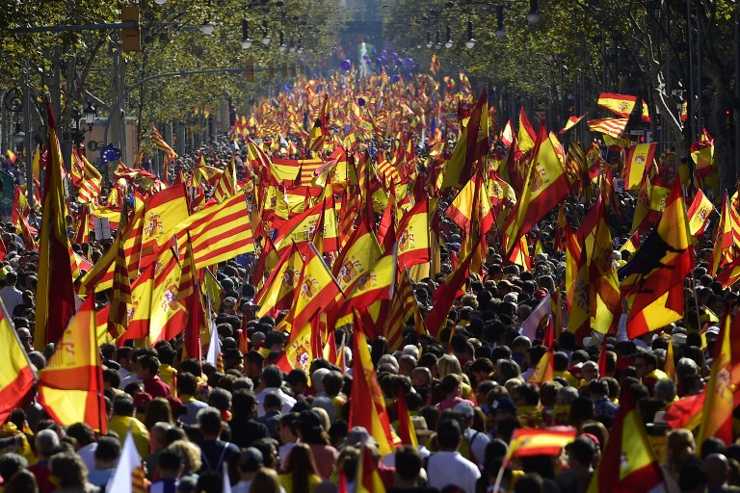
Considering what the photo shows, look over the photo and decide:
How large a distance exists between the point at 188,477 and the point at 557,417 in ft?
10.2

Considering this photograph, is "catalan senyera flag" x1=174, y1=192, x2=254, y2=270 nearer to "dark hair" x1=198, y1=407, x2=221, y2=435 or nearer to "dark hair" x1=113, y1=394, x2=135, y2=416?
"dark hair" x1=113, y1=394, x2=135, y2=416

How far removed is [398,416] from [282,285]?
23.3ft

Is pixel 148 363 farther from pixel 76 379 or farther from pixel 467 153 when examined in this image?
pixel 467 153

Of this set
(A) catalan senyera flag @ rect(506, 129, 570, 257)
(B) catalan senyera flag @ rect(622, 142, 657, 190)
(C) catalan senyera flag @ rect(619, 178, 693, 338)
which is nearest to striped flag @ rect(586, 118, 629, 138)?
(B) catalan senyera flag @ rect(622, 142, 657, 190)

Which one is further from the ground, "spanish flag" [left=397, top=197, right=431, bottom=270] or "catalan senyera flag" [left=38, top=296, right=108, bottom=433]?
"catalan senyera flag" [left=38, top=296, right=108, bottom=433]

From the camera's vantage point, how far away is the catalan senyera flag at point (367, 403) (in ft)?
35.2

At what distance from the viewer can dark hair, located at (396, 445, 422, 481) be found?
9227 mm

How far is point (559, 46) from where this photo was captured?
5712cm

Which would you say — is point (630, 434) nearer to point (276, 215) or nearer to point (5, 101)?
point (276, 215)

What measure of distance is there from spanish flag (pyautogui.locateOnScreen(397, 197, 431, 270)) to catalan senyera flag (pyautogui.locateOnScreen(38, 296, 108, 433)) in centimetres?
837

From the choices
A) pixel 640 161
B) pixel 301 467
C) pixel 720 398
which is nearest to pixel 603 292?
pixel 720 398

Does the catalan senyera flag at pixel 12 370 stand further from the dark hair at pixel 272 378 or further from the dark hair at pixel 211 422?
the dark hair at pixel 272 378

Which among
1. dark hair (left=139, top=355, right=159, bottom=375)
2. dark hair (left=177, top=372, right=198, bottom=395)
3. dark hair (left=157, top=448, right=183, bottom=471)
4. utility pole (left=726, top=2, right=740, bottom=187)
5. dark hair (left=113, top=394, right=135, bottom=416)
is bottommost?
utility pole (left=726, top=2, right=740, bottom=187)

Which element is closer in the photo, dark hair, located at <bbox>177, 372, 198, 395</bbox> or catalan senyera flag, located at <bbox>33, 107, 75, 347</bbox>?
dark hair, located at <bbox>177, 372, 198, 395</bbox>
